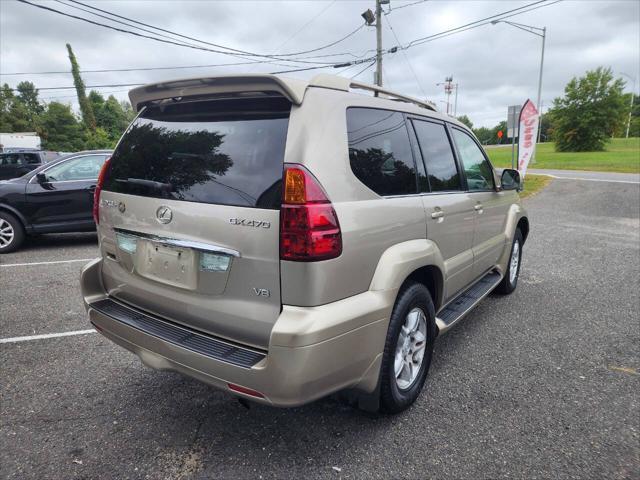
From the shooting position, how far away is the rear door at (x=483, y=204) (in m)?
3.43

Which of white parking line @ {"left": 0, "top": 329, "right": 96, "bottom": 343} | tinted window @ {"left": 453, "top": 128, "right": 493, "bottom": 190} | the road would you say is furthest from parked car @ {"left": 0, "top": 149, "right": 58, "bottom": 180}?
the road

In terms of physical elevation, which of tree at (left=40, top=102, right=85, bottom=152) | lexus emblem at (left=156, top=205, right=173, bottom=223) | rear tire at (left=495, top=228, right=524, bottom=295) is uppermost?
tree at (left=40, top=102, right=85, bottom=152)

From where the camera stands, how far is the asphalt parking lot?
6.92 feet

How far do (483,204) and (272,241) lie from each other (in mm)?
2415

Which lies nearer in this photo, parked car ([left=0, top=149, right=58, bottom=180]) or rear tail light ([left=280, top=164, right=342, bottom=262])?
rear tail light ([left=280, top=164, right=342, bottom=262])

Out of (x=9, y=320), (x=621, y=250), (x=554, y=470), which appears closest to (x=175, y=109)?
(x=554, y=470)

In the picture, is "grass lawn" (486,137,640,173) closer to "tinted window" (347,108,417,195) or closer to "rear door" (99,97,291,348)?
"tinted window" (347,108,417,195)

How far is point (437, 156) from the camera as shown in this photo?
2984 millimetres

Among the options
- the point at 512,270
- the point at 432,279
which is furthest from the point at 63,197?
the point at 512,270

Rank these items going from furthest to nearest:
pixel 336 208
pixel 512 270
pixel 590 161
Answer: pixel 590 161 < pixel 512 270 < pixel 336 208

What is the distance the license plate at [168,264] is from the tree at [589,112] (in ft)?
173

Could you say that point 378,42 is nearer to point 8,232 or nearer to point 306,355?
point 8,232

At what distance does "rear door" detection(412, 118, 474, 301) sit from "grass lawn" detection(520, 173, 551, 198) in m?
11.5

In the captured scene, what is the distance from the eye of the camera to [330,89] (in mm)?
2125
